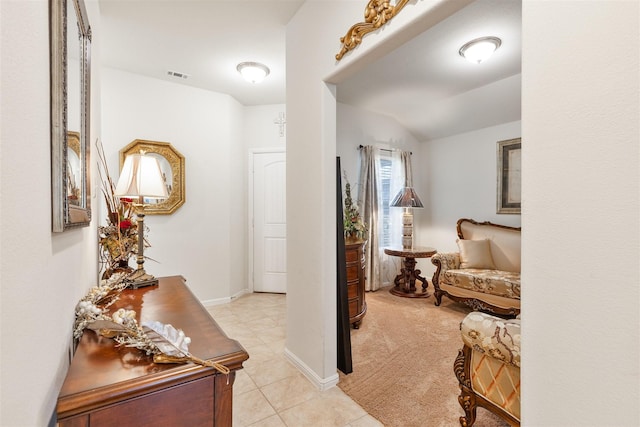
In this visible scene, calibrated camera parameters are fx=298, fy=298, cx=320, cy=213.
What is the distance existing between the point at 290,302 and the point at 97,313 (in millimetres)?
1577

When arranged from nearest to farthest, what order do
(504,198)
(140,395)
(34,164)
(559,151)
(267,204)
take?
(34,164), (140,395), (559,151), (504,198), (267,204)

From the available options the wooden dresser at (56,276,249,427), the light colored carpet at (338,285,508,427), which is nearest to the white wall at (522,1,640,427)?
the wooden dresser at (56,276,249,427)

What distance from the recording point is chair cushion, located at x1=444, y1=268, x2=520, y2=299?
3232mm

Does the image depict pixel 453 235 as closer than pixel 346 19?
No

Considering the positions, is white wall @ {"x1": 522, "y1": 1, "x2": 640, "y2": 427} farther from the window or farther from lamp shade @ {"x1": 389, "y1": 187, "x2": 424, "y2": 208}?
the window

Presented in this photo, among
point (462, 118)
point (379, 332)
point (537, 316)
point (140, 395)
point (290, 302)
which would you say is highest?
point (462, 118)

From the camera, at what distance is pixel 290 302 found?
252cm

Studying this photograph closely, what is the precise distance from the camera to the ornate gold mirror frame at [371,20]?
1.50 m

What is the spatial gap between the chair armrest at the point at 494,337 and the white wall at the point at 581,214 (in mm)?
411

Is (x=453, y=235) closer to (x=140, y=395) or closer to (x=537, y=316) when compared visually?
(x=537, y=316)

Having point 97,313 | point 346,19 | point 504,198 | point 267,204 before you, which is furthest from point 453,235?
point 97,313

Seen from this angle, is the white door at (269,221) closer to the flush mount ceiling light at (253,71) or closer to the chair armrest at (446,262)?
the flush mount ceiling light at (253,71)

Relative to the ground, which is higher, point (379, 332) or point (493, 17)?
point (493, 17)

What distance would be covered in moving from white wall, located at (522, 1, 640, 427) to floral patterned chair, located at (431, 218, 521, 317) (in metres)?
2.65
